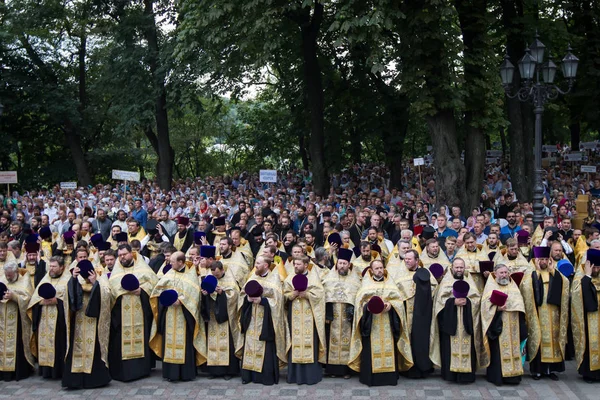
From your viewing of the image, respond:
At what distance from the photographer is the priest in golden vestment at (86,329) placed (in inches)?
391

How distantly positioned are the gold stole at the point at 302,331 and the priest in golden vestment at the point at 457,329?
5.76 ft

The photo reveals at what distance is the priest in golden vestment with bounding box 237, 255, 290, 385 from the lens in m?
10.2

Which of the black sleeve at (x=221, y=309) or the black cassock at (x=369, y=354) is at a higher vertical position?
the black sleeve at (x=221, y=309)

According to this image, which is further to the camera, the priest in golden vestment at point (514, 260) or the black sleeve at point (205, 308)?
the priest in golden vestment at point (514, 260)

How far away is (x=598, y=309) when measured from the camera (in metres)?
9.94

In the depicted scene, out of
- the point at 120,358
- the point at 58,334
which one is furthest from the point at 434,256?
the point at 58,334

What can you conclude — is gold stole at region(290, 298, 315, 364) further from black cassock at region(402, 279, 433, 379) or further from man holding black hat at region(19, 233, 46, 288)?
man holding black hat at region(19, 233, 46, 288)

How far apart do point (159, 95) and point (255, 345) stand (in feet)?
62.8

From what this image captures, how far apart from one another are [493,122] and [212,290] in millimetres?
11461

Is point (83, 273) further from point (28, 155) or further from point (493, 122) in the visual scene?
point (28, 155)

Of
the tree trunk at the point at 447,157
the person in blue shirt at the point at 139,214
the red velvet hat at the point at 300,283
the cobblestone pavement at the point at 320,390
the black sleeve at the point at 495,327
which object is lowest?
the cobblestone pavement at the point at 320,390

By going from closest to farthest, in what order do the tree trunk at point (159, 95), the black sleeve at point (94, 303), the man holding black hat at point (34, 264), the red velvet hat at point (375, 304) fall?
1. the red velvet hat at point (375, 304)
2. the black sleeve at point (94, 303)
3. the man holding black hat at point (34, 264)
4. the tree trunk at point (159, 95)

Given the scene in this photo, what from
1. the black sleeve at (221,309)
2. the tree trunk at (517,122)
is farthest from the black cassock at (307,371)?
the tree trunk at (517,122)

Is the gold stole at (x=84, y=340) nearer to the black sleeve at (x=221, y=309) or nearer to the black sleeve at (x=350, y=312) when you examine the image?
the black sleeve at (x=221, y=309)
